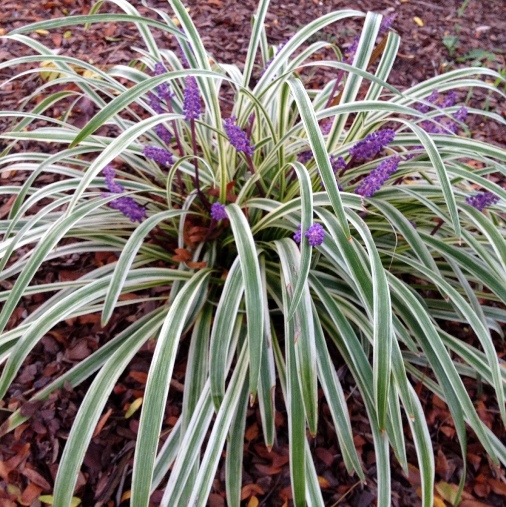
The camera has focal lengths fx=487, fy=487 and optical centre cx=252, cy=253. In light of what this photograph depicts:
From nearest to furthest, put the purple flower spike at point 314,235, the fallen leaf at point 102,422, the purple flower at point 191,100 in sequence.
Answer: the purple flower spike at point 314,235
the purple flower at point 191,100
the fallen leaf at point 102,422

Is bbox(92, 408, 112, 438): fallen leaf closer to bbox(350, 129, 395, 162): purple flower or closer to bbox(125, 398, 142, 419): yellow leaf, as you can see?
bbox(125, 398, 142, 419): yellow leaf

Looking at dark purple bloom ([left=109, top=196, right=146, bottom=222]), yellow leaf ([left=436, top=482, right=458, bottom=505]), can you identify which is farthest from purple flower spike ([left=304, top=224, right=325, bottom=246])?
yellow leaf ([left=436, top=482, right=458, bottom=505])

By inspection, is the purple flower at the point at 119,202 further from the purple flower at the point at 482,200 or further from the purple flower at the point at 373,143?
the purple flower at the point at 482,200

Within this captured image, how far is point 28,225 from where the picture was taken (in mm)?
1241

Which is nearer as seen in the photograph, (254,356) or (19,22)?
(254,356)

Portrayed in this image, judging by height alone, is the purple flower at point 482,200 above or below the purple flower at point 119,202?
above

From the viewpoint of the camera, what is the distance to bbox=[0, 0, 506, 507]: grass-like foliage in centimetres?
103

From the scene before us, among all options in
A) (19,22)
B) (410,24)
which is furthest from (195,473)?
(410,24)

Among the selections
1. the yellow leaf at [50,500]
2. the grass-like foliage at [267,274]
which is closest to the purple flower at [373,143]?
the grass-like foliage at [267,274]

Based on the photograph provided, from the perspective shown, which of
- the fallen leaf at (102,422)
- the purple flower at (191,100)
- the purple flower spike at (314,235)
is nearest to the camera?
the purple flower spike at (314,235)

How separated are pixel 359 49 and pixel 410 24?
1825 mm

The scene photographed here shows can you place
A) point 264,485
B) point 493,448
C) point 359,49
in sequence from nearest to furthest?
point 493,448, point 264,485, point 359,49

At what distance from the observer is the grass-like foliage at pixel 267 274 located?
1.03 metres

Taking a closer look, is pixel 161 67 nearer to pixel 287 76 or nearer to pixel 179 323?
pixel 287 76
